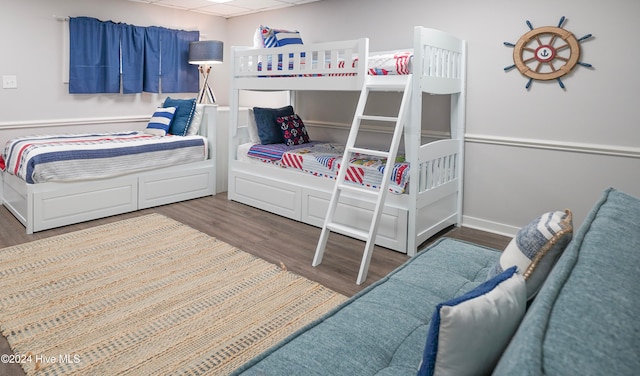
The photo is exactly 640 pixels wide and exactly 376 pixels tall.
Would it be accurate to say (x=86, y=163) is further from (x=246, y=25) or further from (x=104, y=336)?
(x=246, y=25)

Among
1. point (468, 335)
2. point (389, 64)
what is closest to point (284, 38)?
point (389, 64)

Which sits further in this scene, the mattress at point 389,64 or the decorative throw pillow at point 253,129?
the decorative throw pillow at point 253,129

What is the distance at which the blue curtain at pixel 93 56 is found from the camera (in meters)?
4.50

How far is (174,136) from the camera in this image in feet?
14.9

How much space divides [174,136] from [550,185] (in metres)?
3.58

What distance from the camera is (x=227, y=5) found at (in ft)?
16.7

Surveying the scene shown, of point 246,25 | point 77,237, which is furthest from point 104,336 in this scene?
point 246,25

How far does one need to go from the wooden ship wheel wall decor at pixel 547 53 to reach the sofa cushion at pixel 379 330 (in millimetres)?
2069

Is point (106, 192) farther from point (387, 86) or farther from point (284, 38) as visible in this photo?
point (387, 86)

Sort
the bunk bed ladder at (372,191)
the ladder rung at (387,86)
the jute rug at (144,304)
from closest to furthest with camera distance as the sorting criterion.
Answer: the jute rug at (144,304), the bunk bed ladder at (372,191), the ladder rung at (387,86)

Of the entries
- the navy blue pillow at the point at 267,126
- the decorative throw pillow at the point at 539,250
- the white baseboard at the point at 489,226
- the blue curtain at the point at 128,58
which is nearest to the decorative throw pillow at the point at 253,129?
the navy blue pillow at the point at 267,126

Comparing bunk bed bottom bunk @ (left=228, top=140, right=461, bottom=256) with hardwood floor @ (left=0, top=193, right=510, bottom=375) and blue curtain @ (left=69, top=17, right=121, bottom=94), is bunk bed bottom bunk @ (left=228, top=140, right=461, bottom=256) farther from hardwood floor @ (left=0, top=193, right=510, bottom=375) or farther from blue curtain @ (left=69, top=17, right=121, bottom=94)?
blue curtain @ (left=69, top=17, right=121, bottom=94)

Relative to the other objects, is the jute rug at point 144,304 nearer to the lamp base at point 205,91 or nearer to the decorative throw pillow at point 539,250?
the decorative throw pillow at point 539,250

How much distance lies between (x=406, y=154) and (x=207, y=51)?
3109 mm
